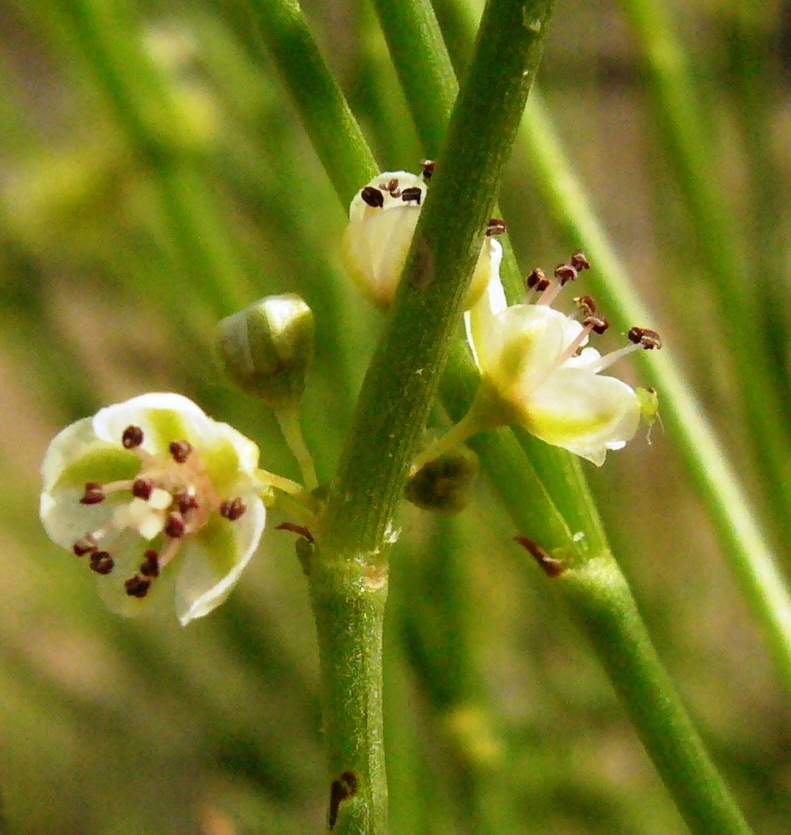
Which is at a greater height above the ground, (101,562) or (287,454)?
(101,562)

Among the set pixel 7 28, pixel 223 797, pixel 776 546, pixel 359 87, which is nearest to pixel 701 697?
pixel 776 546

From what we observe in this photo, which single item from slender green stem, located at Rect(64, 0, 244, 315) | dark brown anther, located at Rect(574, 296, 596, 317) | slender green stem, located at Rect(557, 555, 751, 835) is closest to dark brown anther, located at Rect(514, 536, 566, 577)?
slender green stem, located at Rect(557, 555, 751, 835)

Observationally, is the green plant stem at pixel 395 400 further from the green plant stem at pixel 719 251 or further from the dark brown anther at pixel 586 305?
the green plant stem at pixel 719 251

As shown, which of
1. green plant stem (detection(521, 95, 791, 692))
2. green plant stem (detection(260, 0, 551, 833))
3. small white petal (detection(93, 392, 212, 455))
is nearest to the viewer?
green plant stem (detection(260, 0, 551, 833))

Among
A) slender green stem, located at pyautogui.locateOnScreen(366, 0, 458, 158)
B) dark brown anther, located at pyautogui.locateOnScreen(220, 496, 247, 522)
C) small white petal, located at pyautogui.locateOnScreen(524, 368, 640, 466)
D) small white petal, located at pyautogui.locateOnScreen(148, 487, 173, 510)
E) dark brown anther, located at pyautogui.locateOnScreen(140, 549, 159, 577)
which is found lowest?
small white petal, located at pyautogui.locateOnScreen(524, 368, 640, 466)

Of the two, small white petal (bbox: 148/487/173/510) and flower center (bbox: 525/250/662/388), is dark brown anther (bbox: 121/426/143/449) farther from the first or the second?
flower center (bbox: 525/250/662/388)

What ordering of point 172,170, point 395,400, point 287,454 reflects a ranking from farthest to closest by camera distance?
point 287,454
point 172,170
point 395,400

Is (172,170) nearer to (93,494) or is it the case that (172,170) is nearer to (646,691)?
(93,494)

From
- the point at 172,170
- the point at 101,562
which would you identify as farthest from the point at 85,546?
the point at 172,170
